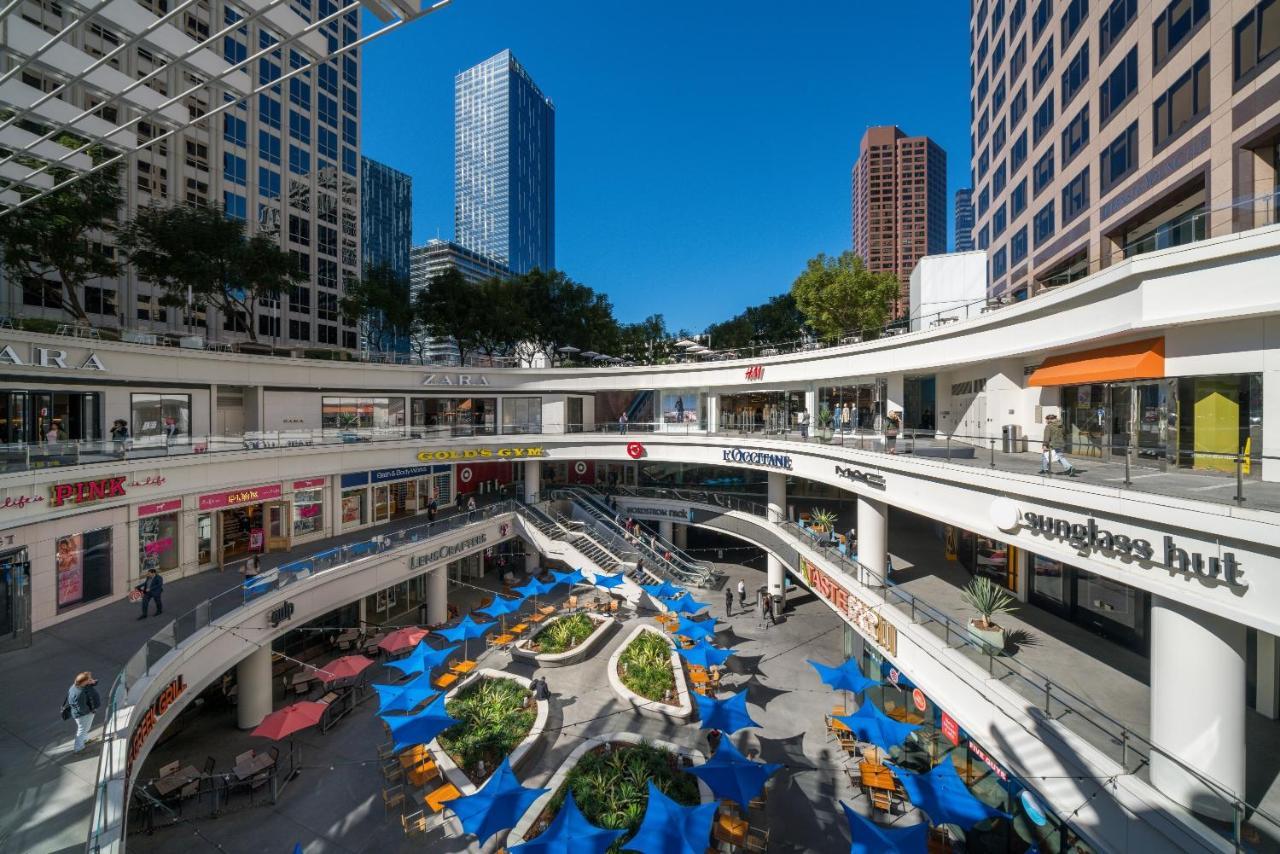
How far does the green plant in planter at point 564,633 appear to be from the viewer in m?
22.3

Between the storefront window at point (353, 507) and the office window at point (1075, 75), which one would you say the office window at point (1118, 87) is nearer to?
the office window at point (1075, 75)

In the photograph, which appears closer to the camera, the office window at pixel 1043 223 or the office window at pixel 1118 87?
the office window at pixel 1118 87

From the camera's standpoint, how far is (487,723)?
658 inches

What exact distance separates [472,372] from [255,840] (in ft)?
84.9

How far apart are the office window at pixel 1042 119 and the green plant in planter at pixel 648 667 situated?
3377cm

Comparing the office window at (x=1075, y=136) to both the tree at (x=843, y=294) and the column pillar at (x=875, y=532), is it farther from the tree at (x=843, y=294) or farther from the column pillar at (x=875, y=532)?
the column pillar at (x=875, y=532)

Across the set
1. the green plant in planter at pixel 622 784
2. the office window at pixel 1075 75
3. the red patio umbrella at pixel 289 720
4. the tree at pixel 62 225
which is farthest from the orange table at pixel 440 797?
the office window at pixel 1075 75

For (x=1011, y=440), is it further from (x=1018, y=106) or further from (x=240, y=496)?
(x=1018, y=106)

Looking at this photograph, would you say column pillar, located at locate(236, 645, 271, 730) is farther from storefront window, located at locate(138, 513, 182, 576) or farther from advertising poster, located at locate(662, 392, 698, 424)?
advertising poster, located at locate(662, 392, 698, 424)

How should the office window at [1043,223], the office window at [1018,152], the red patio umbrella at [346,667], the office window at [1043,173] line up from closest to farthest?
the red patio umbrella at [346,667] → the office window at [1043,173] → the office window at [1043,223] → the office window at [1018,152]

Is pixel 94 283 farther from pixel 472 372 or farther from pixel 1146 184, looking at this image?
pixel 1146 184

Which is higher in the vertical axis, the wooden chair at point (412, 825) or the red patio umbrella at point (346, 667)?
the red patio umbrella at point (346, 667)

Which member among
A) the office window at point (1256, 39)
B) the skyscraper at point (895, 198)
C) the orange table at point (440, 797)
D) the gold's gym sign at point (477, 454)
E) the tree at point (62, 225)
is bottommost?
the orange table at point (440, 797)

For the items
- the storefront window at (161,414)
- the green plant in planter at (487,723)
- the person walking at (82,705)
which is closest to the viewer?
the person walking at (82,705)
